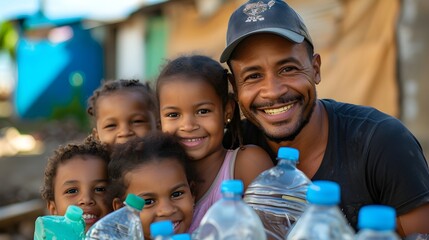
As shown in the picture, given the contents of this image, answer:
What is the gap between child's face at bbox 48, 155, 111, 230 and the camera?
9.64 ft

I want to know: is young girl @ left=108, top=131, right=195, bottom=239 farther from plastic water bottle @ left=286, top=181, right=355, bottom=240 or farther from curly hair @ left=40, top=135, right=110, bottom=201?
plastic water bottle @ left=286, top=181, right=355, bottom=240

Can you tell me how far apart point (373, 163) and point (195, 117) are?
33.8 inches

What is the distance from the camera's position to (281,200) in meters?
2.48

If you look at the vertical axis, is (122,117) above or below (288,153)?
above

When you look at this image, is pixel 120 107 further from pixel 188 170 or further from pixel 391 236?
pixel 391 236

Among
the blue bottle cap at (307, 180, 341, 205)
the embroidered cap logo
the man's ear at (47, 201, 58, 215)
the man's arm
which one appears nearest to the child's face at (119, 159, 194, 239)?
the man's ear at (47, 201, 58, 215)

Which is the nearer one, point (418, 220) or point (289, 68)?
point (418, 220)

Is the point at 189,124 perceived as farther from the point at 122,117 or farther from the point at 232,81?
the point at 122,117

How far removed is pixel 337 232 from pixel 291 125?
111cm

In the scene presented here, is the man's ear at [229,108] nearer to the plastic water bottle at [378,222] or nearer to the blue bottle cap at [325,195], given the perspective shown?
the blue bottle cap at [325,195]

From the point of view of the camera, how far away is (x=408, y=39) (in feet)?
21.2

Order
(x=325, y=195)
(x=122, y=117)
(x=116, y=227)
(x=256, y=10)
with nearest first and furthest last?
(x=325, y=195), (x=116, y=227), (x=256, y=10), (x=122, y=117)

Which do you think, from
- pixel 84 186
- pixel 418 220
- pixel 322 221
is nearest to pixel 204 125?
pixel 84 186

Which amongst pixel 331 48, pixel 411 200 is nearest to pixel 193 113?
pixel 411 200
